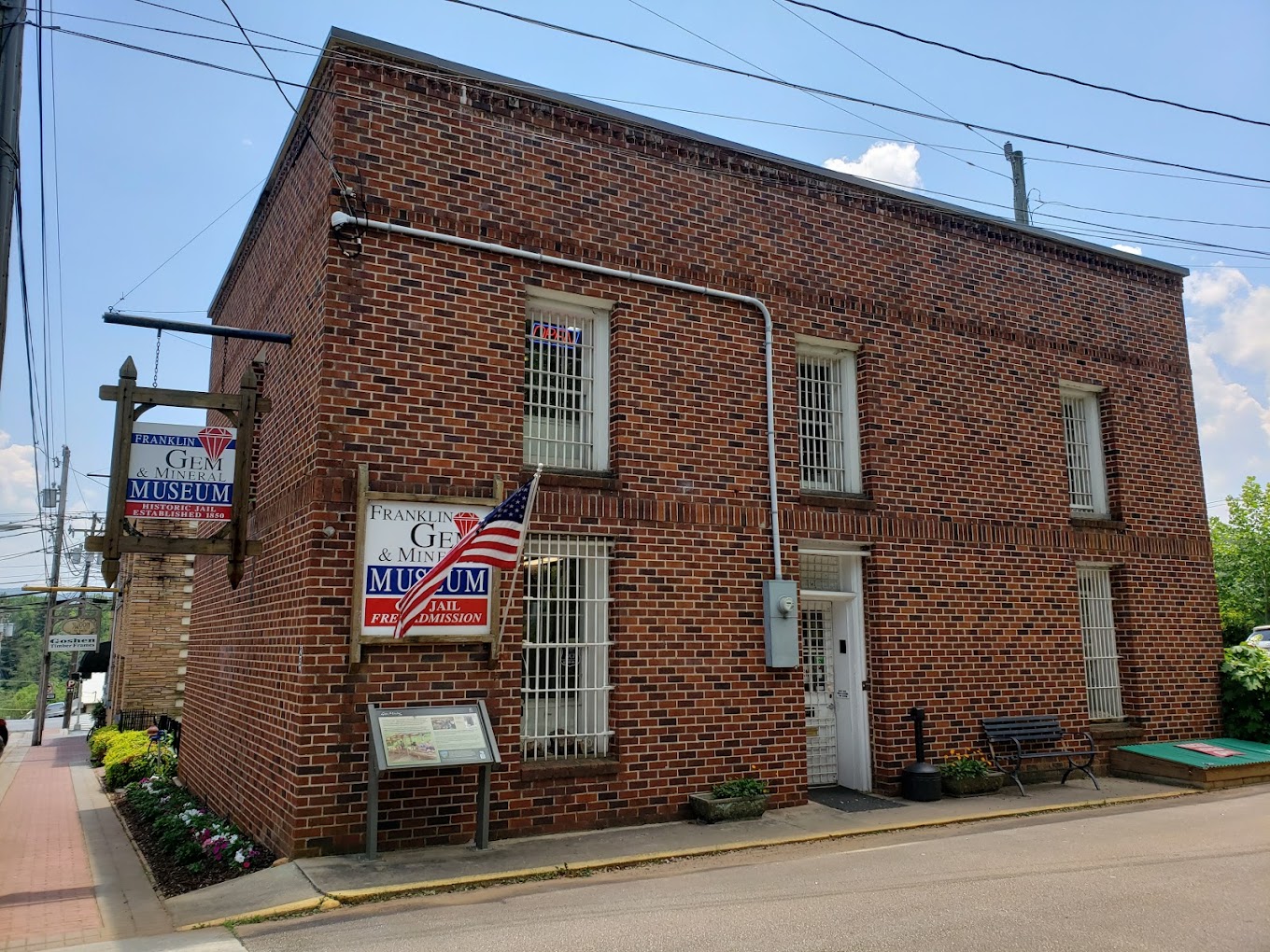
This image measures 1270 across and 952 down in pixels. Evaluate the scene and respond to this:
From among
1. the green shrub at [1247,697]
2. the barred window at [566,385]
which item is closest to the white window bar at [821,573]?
the barred window at [566,385]

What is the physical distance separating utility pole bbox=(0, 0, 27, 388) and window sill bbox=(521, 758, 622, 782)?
537 centimetres

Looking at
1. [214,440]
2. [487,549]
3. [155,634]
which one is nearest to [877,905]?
[487,549]

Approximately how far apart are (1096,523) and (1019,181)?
8.67 m

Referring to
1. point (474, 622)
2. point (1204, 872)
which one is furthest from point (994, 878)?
point (474, 622)

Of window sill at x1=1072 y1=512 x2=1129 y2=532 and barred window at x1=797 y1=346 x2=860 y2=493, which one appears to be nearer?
barred window at x1=797 y1=346 x2=860 y2=493

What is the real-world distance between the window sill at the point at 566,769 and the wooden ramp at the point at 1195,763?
23.5 ft

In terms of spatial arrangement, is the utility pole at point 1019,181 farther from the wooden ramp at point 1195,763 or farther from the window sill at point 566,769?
the window sill at point 566,769

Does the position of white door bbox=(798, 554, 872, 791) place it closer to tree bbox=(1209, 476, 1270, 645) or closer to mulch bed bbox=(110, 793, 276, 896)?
mulch bed bbox=(110, 793, 276, 896)

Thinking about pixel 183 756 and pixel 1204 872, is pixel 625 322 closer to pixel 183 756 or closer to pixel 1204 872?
pixel 1204 872

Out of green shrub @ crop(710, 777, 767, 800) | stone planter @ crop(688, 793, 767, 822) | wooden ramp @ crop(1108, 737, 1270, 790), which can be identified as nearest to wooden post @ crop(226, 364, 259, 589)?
stone planter @ crop(688, 793, 767, 822)

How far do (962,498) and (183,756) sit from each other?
36.2 feet

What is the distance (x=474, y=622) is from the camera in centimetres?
817

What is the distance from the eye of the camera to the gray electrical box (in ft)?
31.5

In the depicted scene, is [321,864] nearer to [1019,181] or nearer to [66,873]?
[66,873]
